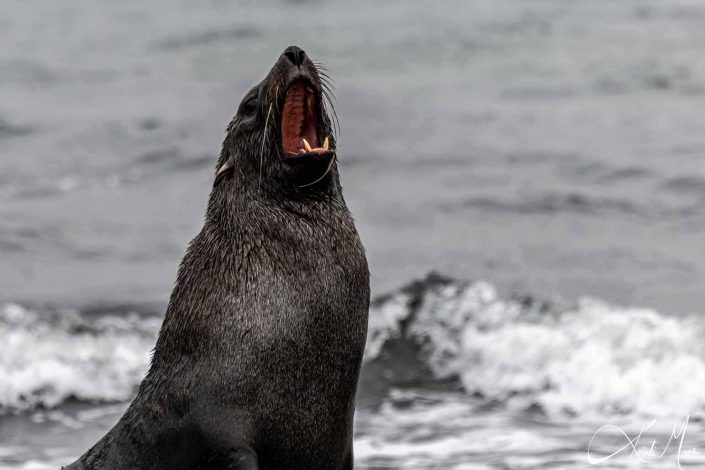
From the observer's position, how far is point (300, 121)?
694 centimetres

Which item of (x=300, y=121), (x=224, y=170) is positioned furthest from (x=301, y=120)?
(x=224, y=170)

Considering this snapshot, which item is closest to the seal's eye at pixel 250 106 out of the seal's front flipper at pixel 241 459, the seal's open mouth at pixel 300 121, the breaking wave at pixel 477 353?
the seal's open mouth at pixel 300 121

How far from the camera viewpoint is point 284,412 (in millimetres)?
6359

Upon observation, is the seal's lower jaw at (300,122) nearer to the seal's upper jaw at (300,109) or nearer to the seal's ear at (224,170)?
the seal's upper jaw at (300,109)

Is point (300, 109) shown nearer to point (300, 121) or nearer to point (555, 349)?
point (300, 121)

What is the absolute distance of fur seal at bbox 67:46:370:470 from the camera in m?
6.37

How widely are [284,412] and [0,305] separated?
707cm

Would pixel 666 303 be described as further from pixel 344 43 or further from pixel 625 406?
pixel 344 43

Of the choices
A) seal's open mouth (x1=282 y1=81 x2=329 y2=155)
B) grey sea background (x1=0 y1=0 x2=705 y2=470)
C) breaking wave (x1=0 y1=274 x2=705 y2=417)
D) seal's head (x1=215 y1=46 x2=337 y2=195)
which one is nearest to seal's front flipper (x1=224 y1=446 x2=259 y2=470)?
seal's head (x1=215 y1=46 x2=337 y2=195)

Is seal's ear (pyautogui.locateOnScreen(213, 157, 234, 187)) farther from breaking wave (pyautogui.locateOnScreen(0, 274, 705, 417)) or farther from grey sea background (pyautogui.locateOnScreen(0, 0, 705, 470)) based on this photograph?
breaking wave (pyautogui.locateOnScreen(0, 274, 705, 417))

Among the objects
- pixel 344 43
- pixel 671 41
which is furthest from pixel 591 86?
pixel 344 43

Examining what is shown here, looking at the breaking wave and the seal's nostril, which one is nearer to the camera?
the seal's nostril

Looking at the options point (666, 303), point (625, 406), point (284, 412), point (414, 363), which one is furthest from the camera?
point (666, 303)

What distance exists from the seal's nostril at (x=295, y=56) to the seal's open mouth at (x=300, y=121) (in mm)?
103
